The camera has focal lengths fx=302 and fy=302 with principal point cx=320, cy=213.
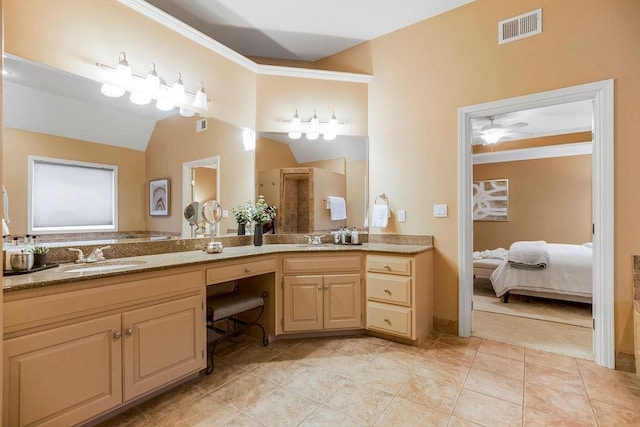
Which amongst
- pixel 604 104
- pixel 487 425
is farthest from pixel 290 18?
pixel 487 425

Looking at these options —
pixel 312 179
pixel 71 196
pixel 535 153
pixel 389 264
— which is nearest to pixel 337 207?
pixel 312 179

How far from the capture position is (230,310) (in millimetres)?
2211

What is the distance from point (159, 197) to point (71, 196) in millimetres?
556

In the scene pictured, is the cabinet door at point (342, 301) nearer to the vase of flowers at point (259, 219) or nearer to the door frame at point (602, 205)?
the vase of flowers at point (259, 219)

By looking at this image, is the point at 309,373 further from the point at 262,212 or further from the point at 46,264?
the point at 46,264

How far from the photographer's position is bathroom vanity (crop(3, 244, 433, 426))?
4.30ft

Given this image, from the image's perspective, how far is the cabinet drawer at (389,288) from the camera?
248 cm

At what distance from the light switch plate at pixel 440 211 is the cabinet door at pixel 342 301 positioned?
945 mm

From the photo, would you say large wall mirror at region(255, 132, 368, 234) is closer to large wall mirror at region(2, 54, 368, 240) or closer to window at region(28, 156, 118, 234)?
large wall mirror at region(2, 54, 368, 240)

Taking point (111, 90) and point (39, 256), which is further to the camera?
point (111, 90)

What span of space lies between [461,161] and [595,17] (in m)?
1.33

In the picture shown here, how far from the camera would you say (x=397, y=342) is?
2.59 meters

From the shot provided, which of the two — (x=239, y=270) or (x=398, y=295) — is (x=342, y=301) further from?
(x=239, y=270)

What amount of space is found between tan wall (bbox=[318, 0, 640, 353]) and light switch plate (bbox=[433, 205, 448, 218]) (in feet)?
0.13
